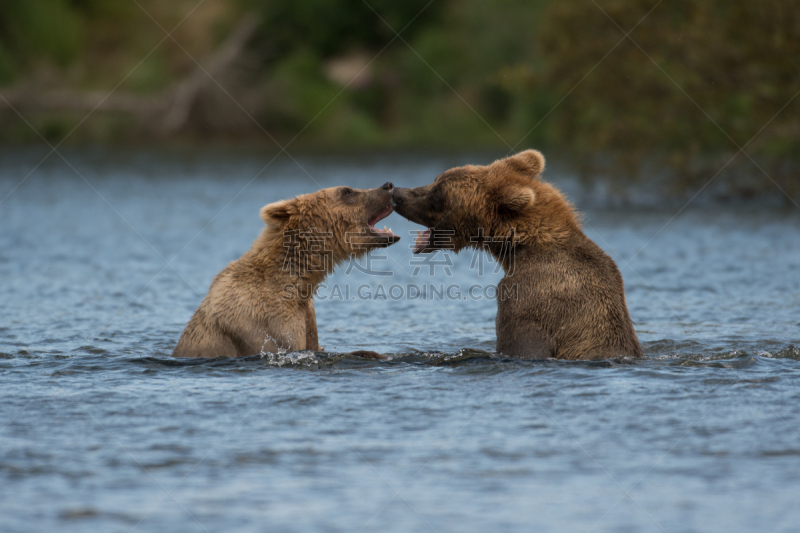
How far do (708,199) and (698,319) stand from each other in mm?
14059

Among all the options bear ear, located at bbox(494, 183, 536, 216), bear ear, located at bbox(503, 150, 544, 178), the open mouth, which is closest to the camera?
bear ear, located at bbox(494, 183, 536, 216)

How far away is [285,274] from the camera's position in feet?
26.5

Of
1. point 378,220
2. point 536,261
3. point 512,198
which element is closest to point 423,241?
point 378,220

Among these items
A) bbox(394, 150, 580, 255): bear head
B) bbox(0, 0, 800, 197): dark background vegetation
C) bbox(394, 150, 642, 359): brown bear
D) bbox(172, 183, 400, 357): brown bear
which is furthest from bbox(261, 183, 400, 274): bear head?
bbox(0, 0, 800, 197): dark background vegetation

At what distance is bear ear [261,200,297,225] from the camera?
27.0 ft

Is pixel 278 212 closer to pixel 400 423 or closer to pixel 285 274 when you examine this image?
pixel 285 274

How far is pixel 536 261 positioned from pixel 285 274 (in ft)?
6.78

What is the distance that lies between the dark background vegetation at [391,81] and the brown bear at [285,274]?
49.3 feet

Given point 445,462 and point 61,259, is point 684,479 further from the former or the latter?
point 61,259

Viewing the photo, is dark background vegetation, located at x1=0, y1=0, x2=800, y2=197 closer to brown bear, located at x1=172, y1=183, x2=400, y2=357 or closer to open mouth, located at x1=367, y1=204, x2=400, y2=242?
open mouth, located at x1=367, y1=204, x2=400, y2=242

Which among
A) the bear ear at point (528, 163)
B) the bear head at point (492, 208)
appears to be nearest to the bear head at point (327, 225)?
the bear head at point (492, 208)

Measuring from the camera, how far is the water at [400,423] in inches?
200

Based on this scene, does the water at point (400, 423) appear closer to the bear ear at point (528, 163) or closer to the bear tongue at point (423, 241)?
the bear tongue at point (423, 241)

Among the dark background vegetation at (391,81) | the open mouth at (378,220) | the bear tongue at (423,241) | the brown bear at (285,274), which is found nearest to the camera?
the brown bear at (285,274)
